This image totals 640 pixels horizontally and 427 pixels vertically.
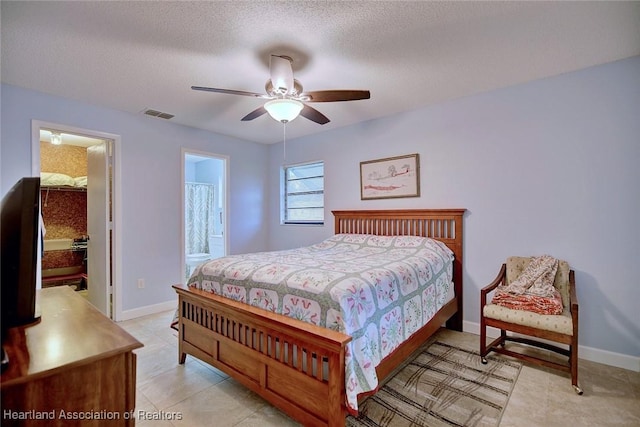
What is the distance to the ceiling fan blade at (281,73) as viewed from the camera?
86.4 inches

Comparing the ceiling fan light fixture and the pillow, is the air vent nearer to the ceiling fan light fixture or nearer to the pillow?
the ceiling fan light fixture

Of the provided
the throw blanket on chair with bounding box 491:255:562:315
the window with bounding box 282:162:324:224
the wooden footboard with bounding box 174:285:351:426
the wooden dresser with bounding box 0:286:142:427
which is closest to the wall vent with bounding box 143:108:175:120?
the window with bounding box 282:162:324:224

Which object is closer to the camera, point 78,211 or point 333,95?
point 333,95

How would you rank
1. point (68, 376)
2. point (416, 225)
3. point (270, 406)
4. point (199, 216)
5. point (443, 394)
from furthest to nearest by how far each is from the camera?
point (199, 216) → point (416, 225) → point (443, 394) → point (270, 406) → point (68, 376)

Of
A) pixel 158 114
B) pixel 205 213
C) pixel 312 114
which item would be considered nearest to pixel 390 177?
pixel 312 114

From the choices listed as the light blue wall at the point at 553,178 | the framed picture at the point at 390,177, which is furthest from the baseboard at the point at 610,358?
the framed picture at the point at 390,177

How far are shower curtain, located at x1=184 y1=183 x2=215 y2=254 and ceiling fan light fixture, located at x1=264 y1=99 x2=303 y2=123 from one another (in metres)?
4.35

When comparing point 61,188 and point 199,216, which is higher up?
point 61,188

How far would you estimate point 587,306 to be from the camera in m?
2.54

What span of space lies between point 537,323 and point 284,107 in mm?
2473

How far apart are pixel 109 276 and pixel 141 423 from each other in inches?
88.1

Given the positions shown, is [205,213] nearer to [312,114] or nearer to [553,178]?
[312,114]

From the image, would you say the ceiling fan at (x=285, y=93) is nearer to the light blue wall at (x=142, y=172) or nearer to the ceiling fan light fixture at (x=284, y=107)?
the ceiling fan light fixture at (x=284, y=107)

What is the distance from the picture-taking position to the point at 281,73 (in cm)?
221
